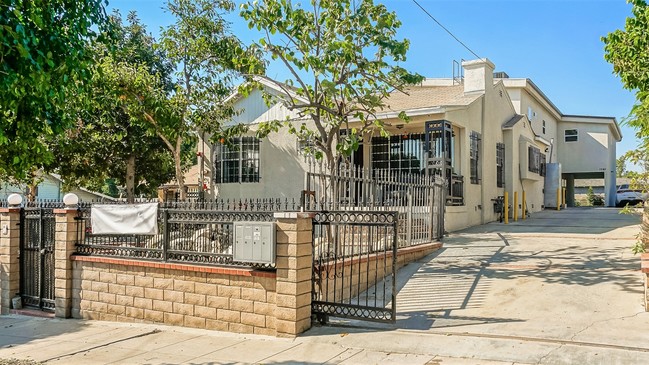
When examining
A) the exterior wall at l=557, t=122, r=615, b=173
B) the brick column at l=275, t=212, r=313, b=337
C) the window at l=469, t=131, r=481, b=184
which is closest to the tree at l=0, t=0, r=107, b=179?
the brick column at l=275, t=212, r=313, b=337

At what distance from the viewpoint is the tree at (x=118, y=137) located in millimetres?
15973

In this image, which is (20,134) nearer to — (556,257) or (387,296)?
(387,296)

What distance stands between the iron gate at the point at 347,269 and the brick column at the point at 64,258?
15.1 feet

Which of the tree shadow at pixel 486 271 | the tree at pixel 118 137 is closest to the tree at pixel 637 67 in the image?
the tree shadow at pixel 486 271

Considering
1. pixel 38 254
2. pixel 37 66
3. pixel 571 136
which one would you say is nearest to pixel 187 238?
pixel 37 66

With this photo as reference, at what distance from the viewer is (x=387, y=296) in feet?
27.7

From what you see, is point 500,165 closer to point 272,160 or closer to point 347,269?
point 272,160

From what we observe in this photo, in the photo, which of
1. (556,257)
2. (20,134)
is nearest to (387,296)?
(556,257)

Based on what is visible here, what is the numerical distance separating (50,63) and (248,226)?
3.15 meters

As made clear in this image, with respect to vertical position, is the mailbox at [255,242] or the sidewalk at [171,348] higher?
the mailbox at [255,242]

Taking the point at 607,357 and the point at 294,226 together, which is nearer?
the point at 607,357

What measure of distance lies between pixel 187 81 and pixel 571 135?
24454mm

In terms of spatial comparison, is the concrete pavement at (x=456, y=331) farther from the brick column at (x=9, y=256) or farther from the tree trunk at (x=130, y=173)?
the tree trunk at (x=130, y=173)

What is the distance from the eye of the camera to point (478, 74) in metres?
17.7
